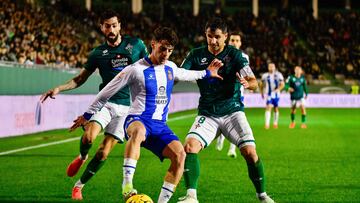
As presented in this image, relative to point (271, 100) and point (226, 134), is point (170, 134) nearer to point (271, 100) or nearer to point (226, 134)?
point (226, 134)

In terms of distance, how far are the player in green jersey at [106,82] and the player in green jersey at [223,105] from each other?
1.14 meters

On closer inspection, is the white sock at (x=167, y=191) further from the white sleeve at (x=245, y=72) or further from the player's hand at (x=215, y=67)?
the white sleeve at (x=245, y=72)

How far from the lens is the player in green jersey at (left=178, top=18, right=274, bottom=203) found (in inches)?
336

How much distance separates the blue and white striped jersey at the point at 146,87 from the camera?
26.1ft

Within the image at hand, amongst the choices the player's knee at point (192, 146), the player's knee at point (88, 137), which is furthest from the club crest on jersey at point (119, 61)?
the player's knee at point (192, 146)

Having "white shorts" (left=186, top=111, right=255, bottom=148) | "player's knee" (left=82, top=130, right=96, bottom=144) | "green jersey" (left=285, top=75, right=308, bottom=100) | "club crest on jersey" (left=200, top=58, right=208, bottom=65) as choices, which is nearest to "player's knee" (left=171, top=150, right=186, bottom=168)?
"white shorts" (left=186, top=111, right=255, bottom=148)

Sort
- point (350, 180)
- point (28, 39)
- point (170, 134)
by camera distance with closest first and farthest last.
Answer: point (170, 134)
point (350, 180)
point (28, 39)

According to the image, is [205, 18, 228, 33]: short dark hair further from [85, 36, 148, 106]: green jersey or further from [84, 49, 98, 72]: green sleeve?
[84, 49, 98, 72]: green sleeve

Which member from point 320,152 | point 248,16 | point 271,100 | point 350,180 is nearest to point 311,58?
point 248,16

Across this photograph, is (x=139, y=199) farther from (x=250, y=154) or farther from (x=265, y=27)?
(x=265, y=27)

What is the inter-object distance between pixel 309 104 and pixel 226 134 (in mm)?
40255

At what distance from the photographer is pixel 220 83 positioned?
29.1ft

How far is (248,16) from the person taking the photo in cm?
5316

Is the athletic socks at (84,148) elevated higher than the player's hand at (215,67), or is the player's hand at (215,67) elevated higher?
the player's hand at (215,67)
